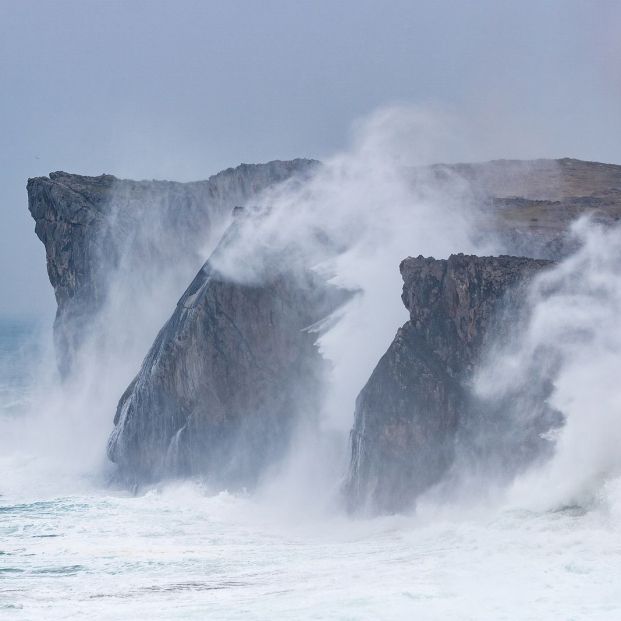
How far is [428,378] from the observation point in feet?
97.1

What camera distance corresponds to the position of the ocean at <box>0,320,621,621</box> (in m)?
Result: 21.4

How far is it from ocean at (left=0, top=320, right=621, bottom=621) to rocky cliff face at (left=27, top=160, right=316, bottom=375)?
1138 cm

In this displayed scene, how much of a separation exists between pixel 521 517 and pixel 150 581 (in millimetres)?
8774

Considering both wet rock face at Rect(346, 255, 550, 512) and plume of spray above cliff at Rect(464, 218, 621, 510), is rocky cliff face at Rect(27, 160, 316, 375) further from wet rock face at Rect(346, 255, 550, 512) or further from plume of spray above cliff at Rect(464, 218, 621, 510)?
plume of spray above cliff at Rect(464, 218, 621, 510)

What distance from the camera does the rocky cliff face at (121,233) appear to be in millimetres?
44344

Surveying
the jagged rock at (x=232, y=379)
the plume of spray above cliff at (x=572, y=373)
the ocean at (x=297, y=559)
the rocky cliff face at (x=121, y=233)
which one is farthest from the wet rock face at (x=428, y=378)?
the rocky cliff face at (x=121, y=233)

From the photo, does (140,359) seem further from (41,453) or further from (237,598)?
(237,598)

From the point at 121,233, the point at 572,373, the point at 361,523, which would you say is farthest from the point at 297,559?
the point at 121,233

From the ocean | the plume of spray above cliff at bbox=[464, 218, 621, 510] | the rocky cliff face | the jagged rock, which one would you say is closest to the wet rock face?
the plume of spray above cliff at bbox=[464, 218, 621, 510]

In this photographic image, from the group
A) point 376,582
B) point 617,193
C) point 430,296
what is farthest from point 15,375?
point 376,582

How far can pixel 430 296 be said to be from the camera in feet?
99.1

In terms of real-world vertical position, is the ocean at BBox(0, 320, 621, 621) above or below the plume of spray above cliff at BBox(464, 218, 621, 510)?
below

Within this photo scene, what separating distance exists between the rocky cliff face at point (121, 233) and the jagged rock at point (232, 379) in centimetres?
762

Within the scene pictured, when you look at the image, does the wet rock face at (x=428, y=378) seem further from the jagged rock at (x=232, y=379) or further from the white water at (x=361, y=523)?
the jagged rock at (x=232, y=379)
